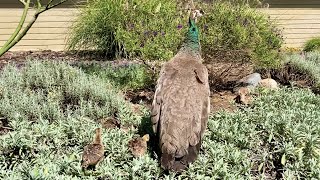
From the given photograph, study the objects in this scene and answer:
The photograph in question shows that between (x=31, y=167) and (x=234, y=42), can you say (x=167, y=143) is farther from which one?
(x=234, y=42)

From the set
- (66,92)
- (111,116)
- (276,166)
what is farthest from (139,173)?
(66,92)

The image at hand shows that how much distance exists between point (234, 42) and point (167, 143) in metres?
3.67

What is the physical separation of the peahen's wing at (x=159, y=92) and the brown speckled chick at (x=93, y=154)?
1.64ft

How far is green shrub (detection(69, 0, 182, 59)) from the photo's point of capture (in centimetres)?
722

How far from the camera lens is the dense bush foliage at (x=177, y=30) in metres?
7.30

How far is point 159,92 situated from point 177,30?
2.96m

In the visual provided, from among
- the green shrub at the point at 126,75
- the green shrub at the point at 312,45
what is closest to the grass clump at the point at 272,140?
the green shrub at the point at 126,75

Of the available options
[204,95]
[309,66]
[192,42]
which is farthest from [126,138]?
[309,66]

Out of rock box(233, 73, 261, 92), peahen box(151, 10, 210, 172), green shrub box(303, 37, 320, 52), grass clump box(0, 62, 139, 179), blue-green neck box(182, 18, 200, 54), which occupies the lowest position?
green shrub box(303, 37, 320, 52)

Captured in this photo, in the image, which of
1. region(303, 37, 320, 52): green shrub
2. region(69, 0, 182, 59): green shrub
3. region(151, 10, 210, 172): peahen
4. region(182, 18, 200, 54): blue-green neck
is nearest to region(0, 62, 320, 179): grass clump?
region(151, 10, 210, 172): peahen

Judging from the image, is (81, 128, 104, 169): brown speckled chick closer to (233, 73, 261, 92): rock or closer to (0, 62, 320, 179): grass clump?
(0, 62, 320, 179): grass clump

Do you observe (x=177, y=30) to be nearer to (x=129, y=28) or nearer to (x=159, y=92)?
(x=129, y=28)

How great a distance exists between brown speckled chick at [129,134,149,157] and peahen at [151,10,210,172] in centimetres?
20

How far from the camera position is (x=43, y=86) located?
6523 mm
